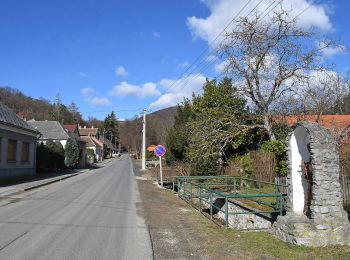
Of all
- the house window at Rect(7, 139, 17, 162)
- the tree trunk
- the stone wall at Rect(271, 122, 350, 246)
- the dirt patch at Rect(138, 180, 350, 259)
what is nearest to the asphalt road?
the dirt patch at Rect(138, 180, 350, 259)

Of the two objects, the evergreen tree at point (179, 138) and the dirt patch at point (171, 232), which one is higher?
the evergreen tree at point (179, 138)

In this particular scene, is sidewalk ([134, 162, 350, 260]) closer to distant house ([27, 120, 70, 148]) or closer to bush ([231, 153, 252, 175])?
bush ([231, 153, 252, 175])

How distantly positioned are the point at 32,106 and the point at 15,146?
8191 cm

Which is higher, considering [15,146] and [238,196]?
[15,146]

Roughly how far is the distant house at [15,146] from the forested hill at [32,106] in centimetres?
6053

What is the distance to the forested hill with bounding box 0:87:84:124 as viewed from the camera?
97.8 m

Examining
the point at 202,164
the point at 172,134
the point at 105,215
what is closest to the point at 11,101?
the point at 172,134

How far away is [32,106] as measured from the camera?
→ 108 m

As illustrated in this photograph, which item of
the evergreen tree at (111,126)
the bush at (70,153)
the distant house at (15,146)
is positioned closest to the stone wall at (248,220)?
the distant house at (15,146)

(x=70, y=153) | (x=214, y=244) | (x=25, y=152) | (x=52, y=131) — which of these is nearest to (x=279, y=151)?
(x=214, y=244)

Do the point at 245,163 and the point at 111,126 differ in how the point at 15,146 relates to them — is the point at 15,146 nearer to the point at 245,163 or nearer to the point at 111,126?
the point at 245,163

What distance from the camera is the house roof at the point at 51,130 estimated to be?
5444cm

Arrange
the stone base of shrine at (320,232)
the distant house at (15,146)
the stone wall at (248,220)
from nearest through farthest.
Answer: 1. the stone base of shrine at (320,232)
2. the stone wall at (248,220)
3. the distant house at (15,146)

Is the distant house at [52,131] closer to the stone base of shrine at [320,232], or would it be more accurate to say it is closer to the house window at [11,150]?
the house window at [11,150]
